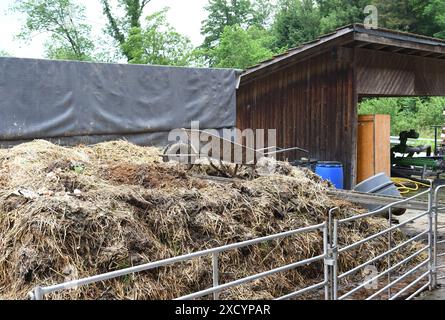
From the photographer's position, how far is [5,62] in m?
8.05

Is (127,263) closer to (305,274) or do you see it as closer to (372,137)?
(305,274)

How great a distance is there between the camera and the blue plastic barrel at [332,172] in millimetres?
11172

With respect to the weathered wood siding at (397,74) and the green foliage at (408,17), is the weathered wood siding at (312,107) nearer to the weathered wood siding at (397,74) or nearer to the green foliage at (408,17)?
the weathered wood siding at (397,74)

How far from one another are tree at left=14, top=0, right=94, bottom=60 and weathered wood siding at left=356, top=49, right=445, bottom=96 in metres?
26.5

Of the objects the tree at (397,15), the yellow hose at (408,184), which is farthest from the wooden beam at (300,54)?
the tree at (397,15)

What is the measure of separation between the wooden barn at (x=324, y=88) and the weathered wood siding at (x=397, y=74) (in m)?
0.02

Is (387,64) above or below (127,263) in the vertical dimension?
above

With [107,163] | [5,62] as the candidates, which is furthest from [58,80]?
[107,163]

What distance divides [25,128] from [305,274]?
4884mm

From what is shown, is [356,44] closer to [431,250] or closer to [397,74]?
[397,74]

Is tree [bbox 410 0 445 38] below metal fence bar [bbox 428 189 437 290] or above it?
above

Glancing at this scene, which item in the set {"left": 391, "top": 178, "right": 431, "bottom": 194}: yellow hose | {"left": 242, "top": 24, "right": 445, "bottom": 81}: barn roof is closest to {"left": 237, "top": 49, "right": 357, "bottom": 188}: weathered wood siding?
{"left": 242, "top": 24, "right": 445, "bottom": 81}: barn roof

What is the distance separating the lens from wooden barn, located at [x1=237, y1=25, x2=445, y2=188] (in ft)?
38.1

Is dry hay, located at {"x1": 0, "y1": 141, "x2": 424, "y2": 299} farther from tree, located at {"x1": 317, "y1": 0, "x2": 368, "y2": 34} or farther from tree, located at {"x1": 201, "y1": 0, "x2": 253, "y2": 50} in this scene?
tree, located at {"x1": 201, "y1": 0, "x2": 253, "y2": 50}
